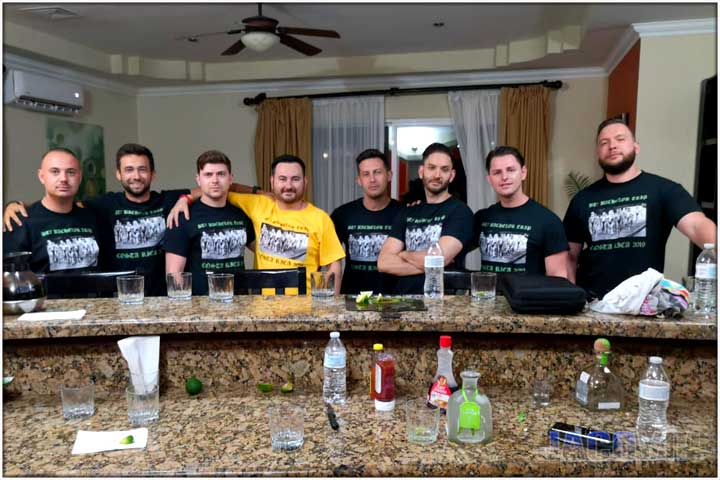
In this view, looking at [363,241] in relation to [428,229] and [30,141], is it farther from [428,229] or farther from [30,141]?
[30,141]

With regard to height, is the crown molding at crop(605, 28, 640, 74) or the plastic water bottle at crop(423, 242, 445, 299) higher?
the crown molding at crop(605, 28, 640, 74)

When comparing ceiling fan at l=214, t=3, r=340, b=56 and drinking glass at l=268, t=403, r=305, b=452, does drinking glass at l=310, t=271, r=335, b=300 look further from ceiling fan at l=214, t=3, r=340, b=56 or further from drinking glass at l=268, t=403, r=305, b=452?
ceiling fan at l=214, t=3, r=340, b=56

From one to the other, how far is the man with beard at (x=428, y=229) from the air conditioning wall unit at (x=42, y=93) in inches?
154

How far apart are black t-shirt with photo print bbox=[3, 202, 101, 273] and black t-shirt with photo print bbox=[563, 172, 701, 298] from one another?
233cm

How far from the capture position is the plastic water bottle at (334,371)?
57.4 inches

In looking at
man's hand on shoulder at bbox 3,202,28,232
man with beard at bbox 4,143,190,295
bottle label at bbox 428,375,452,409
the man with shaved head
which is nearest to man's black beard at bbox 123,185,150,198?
man with beard at bbox 4,143,190,295

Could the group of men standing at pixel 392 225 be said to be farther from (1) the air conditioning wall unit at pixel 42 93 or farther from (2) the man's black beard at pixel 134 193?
(1) the air conditioning wall unit at pixel 42 93

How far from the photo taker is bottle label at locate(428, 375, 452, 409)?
1396 millimetres

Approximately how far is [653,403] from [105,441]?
1.33m

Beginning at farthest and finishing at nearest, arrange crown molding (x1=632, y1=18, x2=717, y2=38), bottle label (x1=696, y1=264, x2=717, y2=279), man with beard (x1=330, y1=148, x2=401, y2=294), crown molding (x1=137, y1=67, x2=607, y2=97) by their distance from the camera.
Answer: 1. crown molding (x1=137, y1=67, x2=607, y2=97)
2. crown molding (x1=632, y1=18, x2=717, y2=38)
3. man with beard (x1=330, y1=148, x2=401, y2=294)
4. bottle label (x1=696, y1=264, x2=717, y2=279)

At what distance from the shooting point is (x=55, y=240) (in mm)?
2461

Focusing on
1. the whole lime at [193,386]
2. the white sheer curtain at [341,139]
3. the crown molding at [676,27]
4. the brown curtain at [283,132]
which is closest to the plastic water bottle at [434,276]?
the whole lime at [193,386]

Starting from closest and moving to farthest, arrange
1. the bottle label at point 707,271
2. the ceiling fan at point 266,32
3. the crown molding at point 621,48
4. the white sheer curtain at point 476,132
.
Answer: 1. the bottle label at point 707,271
2. the ceiling fan at point 266,32
3. the crown molding at point 621,48
4. the white sheer curtain at point 476,132

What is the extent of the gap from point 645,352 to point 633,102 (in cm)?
342
